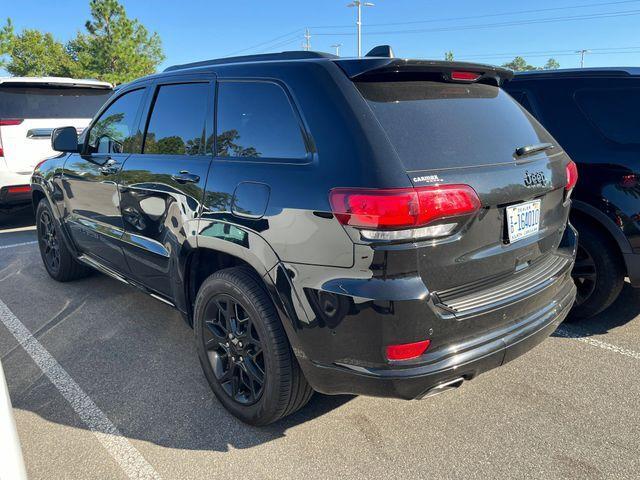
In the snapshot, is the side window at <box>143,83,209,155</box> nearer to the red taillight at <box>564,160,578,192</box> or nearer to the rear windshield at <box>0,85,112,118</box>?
the red taillight at <box>564,160,578,192</box>

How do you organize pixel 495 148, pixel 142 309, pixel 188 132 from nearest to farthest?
1. pixel 495 148
2. pixel 188 132
3. pixel 142 309

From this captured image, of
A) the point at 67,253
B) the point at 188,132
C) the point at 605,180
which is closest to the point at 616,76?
the point at 605,180

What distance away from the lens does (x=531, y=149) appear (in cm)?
245

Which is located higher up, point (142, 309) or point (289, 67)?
point (289, 67)

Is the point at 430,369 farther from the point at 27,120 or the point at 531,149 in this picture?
the point at 27,120

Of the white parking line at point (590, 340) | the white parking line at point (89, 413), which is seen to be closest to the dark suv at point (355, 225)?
the white parking line at point (89, 413)

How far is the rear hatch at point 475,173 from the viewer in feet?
6.70

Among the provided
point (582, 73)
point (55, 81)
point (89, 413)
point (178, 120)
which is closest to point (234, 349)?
point (89, 413)

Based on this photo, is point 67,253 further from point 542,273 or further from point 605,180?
point 605,180

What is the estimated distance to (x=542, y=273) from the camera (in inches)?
98.7

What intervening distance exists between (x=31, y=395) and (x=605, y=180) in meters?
3.88

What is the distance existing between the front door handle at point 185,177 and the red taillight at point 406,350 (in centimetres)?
139

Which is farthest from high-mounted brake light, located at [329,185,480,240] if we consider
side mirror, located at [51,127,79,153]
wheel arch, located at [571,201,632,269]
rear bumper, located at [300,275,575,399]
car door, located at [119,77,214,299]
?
side mirror, located at [51,127,79,153]

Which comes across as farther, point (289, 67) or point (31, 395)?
point (31, 395)
